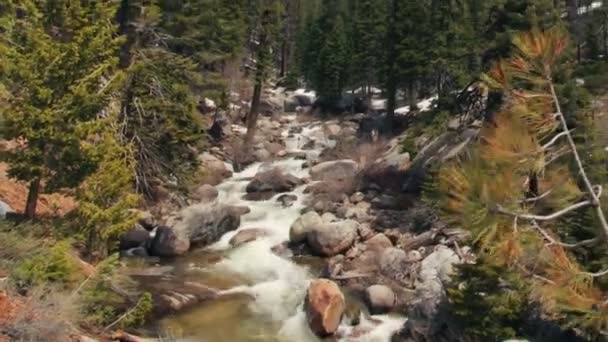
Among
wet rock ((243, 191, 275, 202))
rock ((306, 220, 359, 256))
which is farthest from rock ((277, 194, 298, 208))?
rock ((306, 220, 359, 256))

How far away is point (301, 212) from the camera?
2162 centimetres

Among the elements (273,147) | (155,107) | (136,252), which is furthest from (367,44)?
(136,252)

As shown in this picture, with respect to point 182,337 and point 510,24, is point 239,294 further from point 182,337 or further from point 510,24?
Answer: point 510,24

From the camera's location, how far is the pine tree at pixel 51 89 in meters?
9.55

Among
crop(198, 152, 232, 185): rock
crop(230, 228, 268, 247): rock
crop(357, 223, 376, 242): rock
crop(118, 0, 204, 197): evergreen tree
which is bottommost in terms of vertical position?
crop(230, 228, 268, 247): rock

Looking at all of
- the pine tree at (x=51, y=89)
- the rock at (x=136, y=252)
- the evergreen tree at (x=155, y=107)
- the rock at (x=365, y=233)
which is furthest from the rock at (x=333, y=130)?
the pine tree at (x=51, y=89)

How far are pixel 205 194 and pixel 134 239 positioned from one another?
5.80m

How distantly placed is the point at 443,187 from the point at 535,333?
20.9 feet

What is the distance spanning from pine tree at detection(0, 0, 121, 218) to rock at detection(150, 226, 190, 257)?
22.8 ft

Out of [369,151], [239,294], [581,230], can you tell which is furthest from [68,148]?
[369,151]

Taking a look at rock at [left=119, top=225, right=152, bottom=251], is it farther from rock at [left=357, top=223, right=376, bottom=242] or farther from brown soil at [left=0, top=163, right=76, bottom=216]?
rock at [left=357, top=223, right=376, bottom=242]

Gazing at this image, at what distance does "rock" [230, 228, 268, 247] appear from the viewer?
1877 centimetres

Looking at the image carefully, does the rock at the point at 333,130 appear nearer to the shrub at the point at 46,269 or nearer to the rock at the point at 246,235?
the rock at the point at 246,235

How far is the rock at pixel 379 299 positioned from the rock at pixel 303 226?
4.66 meters
